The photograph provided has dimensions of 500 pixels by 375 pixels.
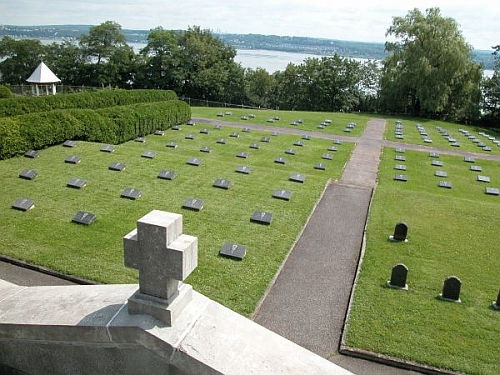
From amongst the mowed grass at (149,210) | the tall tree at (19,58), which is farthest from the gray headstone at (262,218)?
the tall tree at (19,58)

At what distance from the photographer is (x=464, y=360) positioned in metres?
8.09

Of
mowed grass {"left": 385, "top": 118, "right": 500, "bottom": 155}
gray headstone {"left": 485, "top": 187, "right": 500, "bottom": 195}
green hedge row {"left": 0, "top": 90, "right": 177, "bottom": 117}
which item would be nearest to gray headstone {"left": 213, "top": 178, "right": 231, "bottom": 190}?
gray headstone {"left": 485, "top": 187, "right": 500, "bottom": 195}

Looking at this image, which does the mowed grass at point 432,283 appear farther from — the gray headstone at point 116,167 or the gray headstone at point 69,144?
the gray headstone at point 69,144

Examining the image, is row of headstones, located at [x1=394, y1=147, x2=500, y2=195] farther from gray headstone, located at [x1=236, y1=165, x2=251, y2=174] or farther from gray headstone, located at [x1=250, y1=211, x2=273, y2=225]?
gray headstone, located at [x1=250, y1=211, x2=273, y2=225]

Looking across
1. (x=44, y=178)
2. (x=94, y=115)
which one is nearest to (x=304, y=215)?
(x=44, y=178)

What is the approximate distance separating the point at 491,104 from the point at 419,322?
156ft

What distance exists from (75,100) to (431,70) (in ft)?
114

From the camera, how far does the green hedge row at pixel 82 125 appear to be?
18.4 meters

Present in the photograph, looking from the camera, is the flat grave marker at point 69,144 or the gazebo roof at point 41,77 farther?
the gazebo roof at point 41,77

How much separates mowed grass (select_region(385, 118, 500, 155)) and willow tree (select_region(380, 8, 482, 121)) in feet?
11.4

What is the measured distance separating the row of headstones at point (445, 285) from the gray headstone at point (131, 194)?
29.7 ft

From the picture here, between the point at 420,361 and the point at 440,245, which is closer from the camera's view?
the point at 420,361

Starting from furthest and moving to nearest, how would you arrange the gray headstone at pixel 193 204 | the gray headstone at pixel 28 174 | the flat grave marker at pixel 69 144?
the flat grave marker at pixel 69 144 < the gray headstone at pixel 28 174 < the gray headstone at pixel 193 204

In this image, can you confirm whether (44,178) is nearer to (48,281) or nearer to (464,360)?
(48,281)
